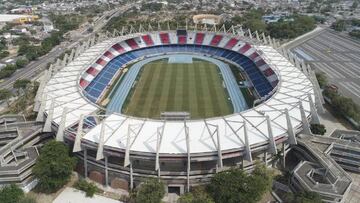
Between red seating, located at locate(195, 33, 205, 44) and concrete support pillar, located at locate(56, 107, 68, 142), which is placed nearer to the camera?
concrete support pillar, located at locate(56, 107, 68, 142)

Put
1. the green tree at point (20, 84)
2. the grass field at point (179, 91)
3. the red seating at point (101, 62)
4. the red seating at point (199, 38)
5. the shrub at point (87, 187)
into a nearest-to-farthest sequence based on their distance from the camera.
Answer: the shrub at point (87, 187)
the grass field at point (179, 91)
the green tree at point (20, 84)
the red seating at point (101, 62)
the red seating at point (199, 38)

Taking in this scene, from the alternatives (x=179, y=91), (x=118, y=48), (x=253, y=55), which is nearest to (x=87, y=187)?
(x=179, y=91)

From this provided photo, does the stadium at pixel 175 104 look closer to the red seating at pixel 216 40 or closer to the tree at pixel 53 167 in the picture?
the red seating at pixel 216 40

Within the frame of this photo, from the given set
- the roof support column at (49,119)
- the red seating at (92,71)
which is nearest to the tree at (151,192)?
the roof support column at (49,119)

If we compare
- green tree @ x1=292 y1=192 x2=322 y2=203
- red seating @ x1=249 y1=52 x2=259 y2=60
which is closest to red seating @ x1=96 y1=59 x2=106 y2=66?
red seating @ x1=249 y1=52 x2=259 y2=60

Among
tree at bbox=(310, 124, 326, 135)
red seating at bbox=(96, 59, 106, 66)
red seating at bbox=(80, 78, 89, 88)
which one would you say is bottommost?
tree at bbox=(310, 124, 326, 135)

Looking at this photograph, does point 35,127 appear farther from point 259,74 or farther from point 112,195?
point 259,74

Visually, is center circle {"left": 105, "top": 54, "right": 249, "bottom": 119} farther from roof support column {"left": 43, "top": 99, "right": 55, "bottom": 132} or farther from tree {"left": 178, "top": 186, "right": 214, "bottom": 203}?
tree {"left": 178, "top": 186, "right": 214, "bottom": 203}
